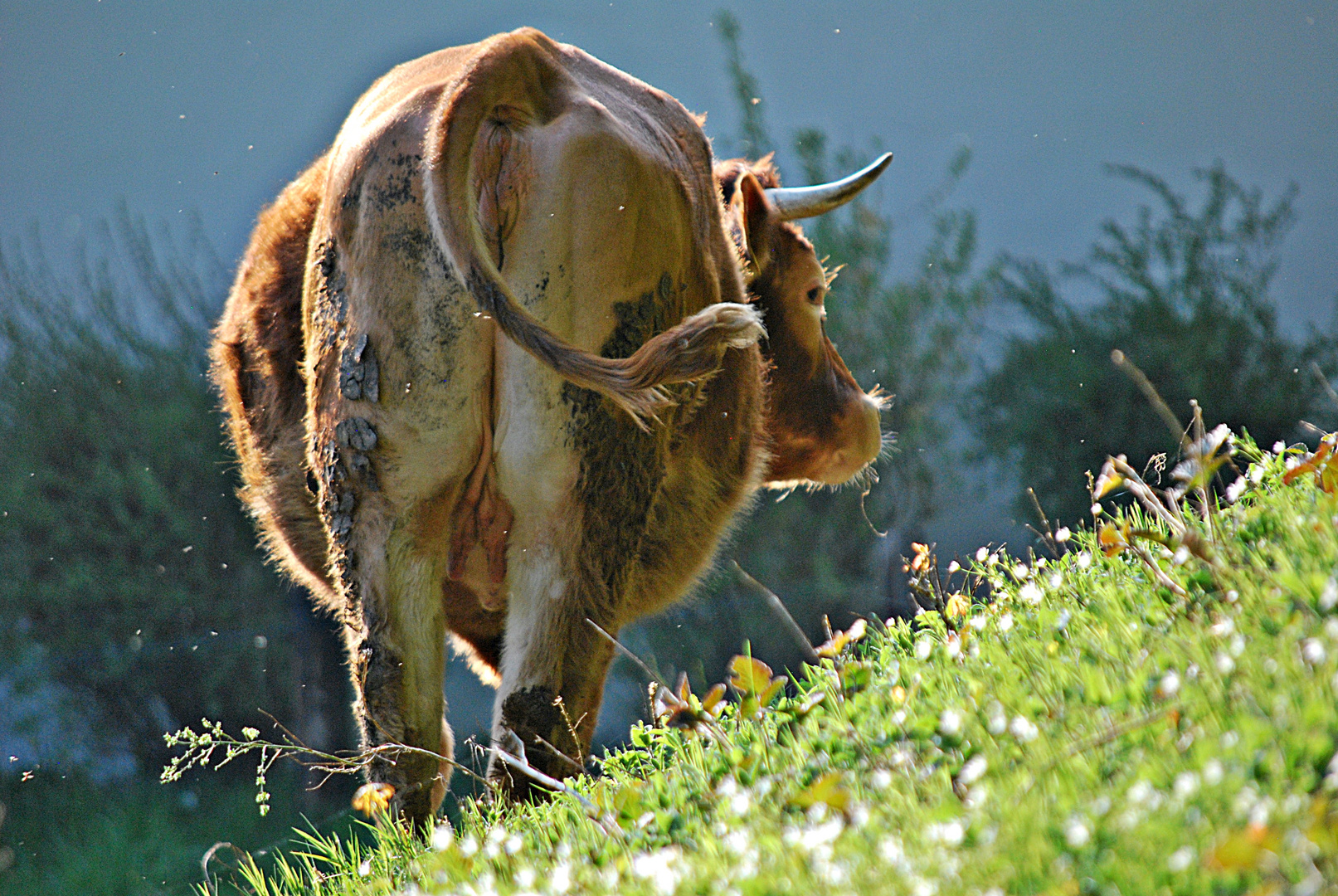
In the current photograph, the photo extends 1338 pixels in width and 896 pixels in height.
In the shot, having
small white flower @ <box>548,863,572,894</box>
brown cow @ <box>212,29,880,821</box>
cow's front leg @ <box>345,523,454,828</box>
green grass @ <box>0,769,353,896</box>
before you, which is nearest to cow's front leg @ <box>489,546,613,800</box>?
brown cow @ <box>212,29,880,821</box>

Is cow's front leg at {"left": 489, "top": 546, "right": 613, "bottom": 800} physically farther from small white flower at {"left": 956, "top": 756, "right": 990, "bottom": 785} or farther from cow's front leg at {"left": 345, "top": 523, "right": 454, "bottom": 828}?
small white flower at {"left": 956, "top": 756, "right": 990, "bottom": 785}

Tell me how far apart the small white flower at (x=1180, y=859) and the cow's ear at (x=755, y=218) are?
115 inches

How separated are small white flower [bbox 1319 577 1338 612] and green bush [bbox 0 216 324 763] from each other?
19.3 feet

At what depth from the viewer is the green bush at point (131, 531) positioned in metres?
6.53

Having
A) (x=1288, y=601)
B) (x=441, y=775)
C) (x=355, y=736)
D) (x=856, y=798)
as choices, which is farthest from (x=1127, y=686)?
(x=355, y=736)

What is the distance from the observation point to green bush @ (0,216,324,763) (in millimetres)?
6527

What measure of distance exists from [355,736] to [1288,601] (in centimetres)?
616

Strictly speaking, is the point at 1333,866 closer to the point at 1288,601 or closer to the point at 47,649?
the point at 1288,601

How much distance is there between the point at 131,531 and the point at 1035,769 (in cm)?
650

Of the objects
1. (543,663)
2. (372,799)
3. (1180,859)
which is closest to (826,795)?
(1180,859)

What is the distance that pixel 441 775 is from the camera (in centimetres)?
279

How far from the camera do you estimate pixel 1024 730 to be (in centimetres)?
140

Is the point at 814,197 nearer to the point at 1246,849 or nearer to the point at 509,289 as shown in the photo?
the point at 509,289

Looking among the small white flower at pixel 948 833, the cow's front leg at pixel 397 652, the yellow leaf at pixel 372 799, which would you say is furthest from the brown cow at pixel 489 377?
the small white flower at pixel 948 833
